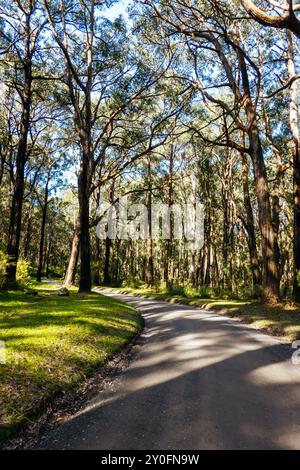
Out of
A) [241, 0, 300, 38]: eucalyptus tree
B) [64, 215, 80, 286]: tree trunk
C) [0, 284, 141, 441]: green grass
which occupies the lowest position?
[0, 284, 141, 441]: green grass

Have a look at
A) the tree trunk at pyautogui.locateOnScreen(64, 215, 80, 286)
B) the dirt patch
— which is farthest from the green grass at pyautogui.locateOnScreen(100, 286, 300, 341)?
the tree trunk at pyautogui.locateOnScreen(64, 215, 80, 286)

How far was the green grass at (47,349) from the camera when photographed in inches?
193

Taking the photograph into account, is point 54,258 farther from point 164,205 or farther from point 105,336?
point 105,336

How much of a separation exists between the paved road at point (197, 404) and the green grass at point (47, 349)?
2.06 ft

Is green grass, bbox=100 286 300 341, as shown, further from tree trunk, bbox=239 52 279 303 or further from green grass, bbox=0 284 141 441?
green grass, bbox=0 284 141 441

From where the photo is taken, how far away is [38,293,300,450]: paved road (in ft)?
13.0

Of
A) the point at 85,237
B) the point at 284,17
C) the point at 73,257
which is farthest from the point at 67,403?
the point at 73,257

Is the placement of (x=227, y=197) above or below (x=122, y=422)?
above

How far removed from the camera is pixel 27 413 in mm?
4625

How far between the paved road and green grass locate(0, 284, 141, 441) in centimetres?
63

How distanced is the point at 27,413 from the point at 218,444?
2.43 m

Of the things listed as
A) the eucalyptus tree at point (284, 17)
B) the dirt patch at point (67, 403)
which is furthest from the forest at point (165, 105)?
the dirt patch at point (67, 403)

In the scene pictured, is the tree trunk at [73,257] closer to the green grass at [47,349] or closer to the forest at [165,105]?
the forest at [165,105]
